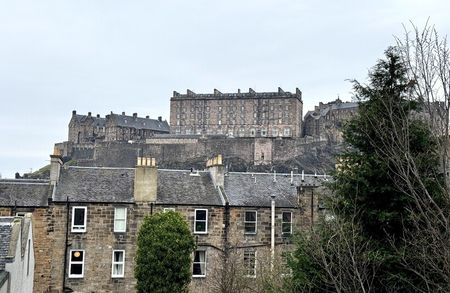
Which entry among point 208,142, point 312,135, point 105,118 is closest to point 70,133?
point 105,118

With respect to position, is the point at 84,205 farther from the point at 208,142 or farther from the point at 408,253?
the point at 208,142

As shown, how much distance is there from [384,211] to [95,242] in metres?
19.5

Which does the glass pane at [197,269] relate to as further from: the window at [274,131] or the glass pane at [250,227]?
the window at [274,131]

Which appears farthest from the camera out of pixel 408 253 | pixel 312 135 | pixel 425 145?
pixel 312 135

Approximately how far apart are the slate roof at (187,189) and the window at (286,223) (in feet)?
11.2

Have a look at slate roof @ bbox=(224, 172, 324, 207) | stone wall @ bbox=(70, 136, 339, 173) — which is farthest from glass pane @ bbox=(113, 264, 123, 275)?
stone wall @ bbox=(70, 136, 339, 173)

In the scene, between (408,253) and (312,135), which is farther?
(312,135)

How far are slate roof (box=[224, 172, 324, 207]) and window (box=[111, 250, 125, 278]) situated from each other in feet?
20.2

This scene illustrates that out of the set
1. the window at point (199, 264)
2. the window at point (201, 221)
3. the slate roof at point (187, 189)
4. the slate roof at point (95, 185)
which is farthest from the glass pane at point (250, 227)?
the slate roof at point (95, 185)

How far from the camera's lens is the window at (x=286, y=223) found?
30897 mm

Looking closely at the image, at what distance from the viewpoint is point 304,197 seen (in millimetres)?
30391

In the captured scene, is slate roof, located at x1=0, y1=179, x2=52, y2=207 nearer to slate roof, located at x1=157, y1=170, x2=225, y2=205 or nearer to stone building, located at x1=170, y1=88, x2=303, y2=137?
slate roof, located at x1=157, y1=170, x2=225, y2=205

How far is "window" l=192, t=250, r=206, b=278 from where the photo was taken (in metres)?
29.9

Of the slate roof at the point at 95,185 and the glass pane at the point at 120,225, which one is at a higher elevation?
the slate roof at the point at 95,185
